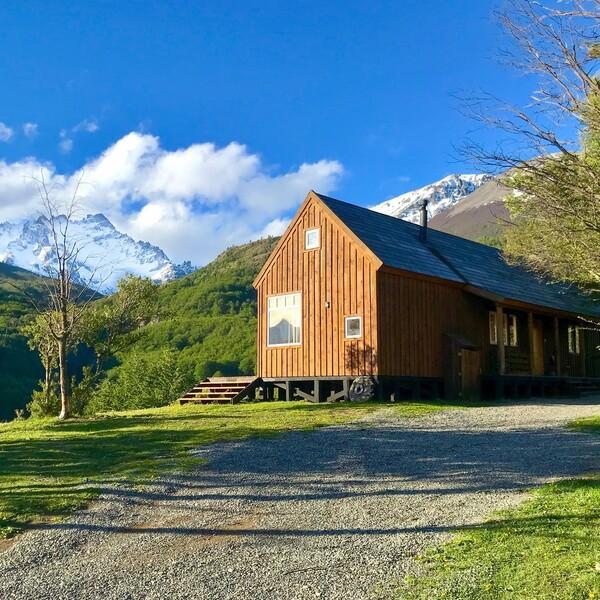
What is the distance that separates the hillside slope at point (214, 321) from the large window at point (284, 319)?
43686 millimetres

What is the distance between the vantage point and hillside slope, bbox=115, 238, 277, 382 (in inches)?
3184

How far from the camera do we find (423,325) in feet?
71.8

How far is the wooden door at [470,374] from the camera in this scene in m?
22.2

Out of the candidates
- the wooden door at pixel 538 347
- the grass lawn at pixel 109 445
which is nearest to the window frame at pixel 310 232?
the grass lawn at pixel 109 445

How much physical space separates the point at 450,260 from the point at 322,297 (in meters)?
5.94

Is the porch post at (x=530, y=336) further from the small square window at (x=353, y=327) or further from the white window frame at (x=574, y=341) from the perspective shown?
the small square window at (x=353, y=327)

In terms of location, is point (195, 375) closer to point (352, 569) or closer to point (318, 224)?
point (318, 224)

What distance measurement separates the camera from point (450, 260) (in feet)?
82.6

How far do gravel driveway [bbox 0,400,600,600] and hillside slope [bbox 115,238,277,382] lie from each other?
57.4 meters

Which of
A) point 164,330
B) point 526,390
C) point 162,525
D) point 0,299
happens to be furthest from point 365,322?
point 0,299

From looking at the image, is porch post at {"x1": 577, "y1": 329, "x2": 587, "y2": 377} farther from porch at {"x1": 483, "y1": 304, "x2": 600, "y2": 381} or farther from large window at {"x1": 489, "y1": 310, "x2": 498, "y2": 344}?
large window at {"x1": 489, "y1": 310, "x2": 498, "y2": 344}

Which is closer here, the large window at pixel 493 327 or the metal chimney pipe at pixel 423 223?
the large window at pixel 493 327

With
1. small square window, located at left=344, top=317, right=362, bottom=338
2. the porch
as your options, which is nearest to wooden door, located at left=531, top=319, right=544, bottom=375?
the porch

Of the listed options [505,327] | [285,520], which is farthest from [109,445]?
[505,327]
